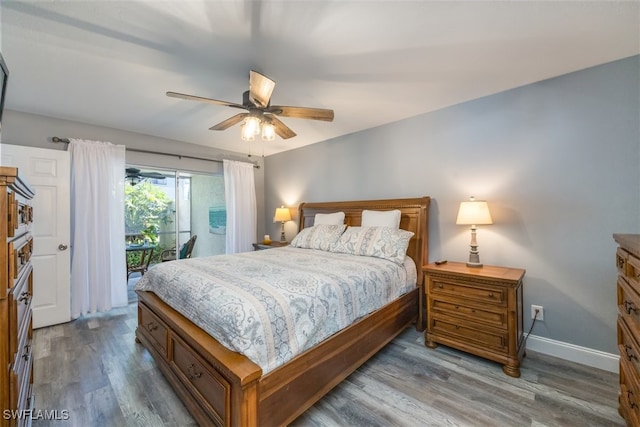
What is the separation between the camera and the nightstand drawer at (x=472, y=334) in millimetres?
2166

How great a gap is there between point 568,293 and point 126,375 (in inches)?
148

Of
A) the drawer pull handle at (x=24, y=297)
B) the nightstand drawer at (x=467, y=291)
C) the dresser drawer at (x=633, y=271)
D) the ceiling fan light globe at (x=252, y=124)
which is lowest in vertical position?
the nightstand drawer at (x=467, y=291)

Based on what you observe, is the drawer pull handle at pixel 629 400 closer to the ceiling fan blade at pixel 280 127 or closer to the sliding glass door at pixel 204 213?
the ceiling fan blade at pixel 280 127

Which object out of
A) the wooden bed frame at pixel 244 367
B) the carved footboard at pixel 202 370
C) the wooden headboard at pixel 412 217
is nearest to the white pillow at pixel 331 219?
the wooden headboard at pixel 412 217

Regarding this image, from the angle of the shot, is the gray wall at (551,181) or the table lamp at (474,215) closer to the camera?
the gray wall at (551,181)

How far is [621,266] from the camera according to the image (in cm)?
153

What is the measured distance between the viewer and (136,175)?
4.16 m

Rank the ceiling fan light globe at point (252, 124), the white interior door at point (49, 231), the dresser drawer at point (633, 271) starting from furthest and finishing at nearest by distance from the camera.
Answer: the white interior door at point (49, 231), the ceiling fan light globe at point (252, 124), the dresser drawer at point (633, 271)

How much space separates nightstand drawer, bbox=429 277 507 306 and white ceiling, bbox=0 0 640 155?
1848 mm

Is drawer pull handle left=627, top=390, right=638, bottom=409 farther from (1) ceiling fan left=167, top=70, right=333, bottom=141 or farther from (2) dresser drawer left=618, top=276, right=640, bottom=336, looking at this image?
(1) ceiling fan left=167, top=70, right=333, bottom=141

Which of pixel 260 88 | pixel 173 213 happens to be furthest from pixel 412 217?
pixel 173 213

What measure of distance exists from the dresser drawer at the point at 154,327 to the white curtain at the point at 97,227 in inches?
57.1

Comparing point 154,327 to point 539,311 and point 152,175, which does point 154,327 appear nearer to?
point 152,175

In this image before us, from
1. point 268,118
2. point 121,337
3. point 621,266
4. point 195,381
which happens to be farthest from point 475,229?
point 121,337
